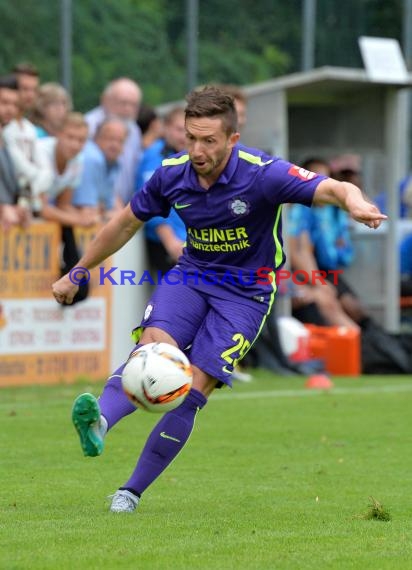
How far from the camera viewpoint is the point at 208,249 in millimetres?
7180

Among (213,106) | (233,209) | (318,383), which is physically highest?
(213,106)

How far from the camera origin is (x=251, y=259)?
23.6ft

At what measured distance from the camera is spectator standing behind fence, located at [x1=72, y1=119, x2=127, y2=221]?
13719 millimetres

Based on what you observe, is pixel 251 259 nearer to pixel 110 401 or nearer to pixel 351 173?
pixel 110 401

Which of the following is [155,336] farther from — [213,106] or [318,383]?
[318,383]

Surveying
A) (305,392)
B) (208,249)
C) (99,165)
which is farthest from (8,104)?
(208,249)

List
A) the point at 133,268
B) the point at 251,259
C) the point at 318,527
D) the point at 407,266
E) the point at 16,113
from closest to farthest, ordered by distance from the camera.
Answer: the point at 318,527 → the point at 251,259 → the point at 16,113 → the point at 133,268 → the point at 407,266

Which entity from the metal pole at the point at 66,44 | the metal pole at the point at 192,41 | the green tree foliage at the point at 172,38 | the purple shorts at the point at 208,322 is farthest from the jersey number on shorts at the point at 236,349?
the metal pole at the point at 192,41

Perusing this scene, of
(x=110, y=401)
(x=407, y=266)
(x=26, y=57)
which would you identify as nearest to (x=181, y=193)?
(x=110, y=401)

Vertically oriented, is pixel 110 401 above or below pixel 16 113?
below

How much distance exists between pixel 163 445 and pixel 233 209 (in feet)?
4.15

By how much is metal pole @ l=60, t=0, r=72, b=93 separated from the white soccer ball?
9.89 metres

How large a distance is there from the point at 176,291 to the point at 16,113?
19.9 feet

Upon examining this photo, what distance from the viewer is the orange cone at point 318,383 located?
13547 millimetres
